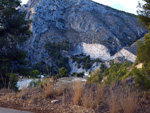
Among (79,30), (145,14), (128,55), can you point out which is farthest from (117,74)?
(79,30)

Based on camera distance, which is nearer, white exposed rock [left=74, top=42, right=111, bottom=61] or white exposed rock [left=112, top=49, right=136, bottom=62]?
white exposed rock [left=112, top=49, right=136, bottom=62]

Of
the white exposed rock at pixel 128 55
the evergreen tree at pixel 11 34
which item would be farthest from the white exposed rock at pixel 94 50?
the evergreen tree at pixel 11 34

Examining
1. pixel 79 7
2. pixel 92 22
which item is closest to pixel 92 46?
pixel 92 22

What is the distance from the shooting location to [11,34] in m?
10.3

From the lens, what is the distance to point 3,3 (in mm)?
9992

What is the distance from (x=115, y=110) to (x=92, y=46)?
218 ft

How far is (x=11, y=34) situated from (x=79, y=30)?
236ft

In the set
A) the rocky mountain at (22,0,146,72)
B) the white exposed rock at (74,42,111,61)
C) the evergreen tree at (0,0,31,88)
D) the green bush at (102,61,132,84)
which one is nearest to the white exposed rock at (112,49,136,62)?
the rocky mountain at (22,0,146,72)

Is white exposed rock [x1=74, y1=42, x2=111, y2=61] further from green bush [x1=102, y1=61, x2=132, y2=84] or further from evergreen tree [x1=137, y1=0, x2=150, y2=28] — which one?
evergreen tree [x1=137, y1=0, x2=150, y2=28]

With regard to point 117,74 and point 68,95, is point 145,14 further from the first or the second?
point 117,74

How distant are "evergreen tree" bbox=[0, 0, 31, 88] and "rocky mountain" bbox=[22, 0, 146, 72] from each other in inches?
1971

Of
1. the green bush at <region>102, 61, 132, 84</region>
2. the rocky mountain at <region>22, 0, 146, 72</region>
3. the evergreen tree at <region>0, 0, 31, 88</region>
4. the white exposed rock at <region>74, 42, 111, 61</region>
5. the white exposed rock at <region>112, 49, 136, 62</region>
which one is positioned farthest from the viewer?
the rocky mountain at <region>22, 0, 146, 72</region>

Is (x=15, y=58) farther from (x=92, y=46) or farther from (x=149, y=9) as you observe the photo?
(x=92, y=46)

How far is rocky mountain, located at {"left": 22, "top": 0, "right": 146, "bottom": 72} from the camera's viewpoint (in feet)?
223
